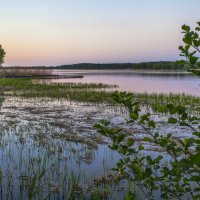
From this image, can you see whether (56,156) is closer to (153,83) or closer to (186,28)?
(186,28)

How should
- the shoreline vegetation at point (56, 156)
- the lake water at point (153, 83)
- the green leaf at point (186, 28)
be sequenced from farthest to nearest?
the lake water at point (153, 83)
the shoreline vegetation at point (56, 156)
the green leaf at point (186, 28)

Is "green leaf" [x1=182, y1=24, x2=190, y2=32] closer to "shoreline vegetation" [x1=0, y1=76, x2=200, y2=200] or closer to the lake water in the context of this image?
"shoreline vegetation" [x1=0, y1=76, x2=200, y2=200]

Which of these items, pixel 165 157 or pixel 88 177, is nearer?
pixel 88 177

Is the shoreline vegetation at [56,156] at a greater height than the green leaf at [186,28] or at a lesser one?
lesser

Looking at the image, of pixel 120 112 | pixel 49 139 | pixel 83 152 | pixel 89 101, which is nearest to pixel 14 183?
pixel 83 152

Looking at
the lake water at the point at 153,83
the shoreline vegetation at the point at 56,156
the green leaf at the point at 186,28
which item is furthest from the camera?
the lake water at the point at 153,83

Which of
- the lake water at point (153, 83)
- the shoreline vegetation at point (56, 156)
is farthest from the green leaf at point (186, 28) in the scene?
A: the lake water at point (153, 83)

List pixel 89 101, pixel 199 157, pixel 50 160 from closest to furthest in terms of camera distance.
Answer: pixel 199 157 < pixel 50 160 < pixel 89 101

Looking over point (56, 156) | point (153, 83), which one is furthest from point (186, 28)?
point (153, 83)

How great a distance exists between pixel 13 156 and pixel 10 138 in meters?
2.35

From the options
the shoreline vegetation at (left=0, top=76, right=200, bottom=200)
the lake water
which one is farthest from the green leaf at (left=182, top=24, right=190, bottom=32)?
the lake water

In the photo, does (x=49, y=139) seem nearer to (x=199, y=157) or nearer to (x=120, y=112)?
(x=120, y=112)

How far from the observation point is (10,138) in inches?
428

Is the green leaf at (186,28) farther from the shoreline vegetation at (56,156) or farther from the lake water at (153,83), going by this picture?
the lake water at (153,83)
